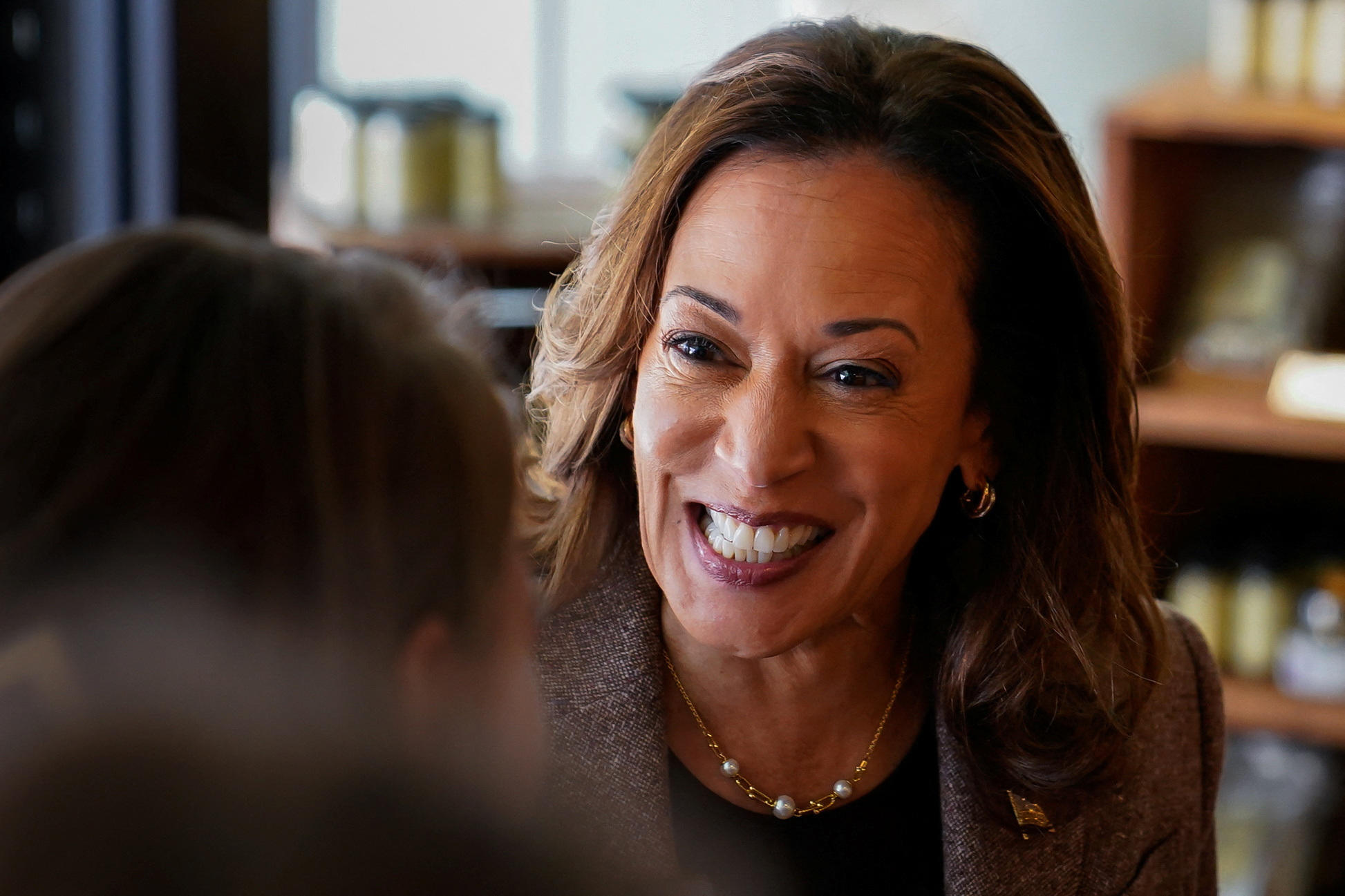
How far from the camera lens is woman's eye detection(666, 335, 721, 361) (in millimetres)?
1303

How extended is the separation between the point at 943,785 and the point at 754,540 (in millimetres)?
322

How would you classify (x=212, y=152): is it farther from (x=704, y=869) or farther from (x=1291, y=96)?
(x=1291, y=96)

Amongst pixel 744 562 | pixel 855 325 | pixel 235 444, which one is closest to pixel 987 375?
pixel 855 325

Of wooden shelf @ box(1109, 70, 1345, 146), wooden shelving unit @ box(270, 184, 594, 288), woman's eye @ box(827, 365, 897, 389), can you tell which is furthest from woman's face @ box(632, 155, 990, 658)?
wooden shelving unit @ box(270, 184, 594, 288)

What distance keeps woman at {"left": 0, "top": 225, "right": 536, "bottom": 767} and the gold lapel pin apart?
0.88 meters

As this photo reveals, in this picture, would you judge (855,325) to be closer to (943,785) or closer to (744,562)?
(744,562)

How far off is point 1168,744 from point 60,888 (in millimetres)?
1164

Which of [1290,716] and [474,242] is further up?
[474,242]

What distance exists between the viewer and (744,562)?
51.3 inches

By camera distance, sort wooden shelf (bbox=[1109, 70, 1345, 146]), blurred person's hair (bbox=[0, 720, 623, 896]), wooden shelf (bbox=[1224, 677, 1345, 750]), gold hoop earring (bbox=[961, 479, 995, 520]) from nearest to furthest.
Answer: blurred person's hair (bbox=[0, 720, 623, 896]), gold hoop earring (bbox=[961, 479, 995, 520]), wooden shelf (bbox=[1109, 70, 1345, 146]), wooden shelf (bbox=[1224, 677, 1345, 750])

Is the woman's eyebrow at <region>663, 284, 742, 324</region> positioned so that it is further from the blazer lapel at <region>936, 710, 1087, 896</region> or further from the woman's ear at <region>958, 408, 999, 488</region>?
the blazer lapel at <region>936, 710, 1087, 896</region>

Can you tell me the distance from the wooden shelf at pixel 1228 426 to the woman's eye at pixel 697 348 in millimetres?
1456

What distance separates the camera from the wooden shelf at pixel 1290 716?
2627 millimetres

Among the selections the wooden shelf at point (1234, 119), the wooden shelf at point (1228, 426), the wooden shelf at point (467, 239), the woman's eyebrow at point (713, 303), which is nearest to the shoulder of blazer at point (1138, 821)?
the woman's eyebrow at point (713, 303)
